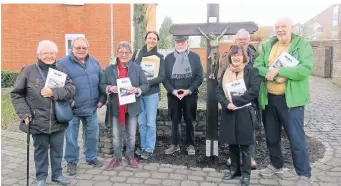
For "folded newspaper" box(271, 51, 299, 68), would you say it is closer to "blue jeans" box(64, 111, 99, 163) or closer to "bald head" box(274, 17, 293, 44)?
"bald head" box(274, 17, 293, 44)

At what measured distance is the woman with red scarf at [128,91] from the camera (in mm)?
4625

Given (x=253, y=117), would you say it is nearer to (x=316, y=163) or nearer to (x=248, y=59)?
(x=248, y=59)

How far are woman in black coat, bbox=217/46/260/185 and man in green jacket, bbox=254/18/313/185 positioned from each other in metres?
0.20

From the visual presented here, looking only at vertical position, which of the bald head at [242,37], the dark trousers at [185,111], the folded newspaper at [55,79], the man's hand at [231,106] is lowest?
the dark trousers at [185,111]

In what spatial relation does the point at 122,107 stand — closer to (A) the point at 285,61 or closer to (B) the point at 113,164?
(B) the point at 113,164

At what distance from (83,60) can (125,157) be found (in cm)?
160

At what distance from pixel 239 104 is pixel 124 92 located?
1632 millimetres

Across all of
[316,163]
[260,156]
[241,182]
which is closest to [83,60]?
[241,182]

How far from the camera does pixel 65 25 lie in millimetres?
16266

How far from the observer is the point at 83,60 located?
4.60m

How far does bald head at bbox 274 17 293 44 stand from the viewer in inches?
154

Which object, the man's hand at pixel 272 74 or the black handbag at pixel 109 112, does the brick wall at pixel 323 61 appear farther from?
the black handbag at pixel 109 112

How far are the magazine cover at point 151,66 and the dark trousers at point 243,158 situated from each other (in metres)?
1.67

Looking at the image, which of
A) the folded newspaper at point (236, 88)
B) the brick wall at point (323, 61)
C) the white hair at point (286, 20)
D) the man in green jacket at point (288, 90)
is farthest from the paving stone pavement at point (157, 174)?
the brick wall at point (323, 61)
